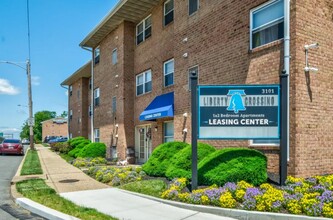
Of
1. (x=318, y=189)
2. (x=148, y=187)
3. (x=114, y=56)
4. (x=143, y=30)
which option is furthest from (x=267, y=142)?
(x=114, y=56)

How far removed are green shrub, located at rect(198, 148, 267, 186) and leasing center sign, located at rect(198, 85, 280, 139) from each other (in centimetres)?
51

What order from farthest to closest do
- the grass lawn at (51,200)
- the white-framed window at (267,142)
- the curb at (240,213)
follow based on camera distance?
the white-framed window at (267,142) < the grass lawn at (51,200) < the curb at (240,213)

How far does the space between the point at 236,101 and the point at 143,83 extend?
10.4 m

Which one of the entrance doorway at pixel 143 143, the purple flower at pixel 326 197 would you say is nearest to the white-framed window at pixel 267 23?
the purple flower at pixel 326 197

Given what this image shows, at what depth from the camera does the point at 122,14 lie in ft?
59.9

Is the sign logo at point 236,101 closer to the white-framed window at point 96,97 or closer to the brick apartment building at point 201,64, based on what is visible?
the brick apartment building at point 201,64

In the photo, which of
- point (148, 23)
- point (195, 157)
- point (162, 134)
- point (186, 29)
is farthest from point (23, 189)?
point (148, 23)

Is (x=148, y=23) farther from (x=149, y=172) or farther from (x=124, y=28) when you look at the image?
(x=149, y=172)

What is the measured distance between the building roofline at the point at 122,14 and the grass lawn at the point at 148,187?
411 inches

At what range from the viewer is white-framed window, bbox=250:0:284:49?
9078 millimetres

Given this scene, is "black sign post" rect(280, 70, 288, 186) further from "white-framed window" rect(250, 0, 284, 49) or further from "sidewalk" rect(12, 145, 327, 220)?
"sidewalk" rect(12, 145, 327, 220)

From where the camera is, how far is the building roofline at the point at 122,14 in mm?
16894

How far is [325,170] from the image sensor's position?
8.84 metres

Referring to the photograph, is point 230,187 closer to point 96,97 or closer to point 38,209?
point 38,209
